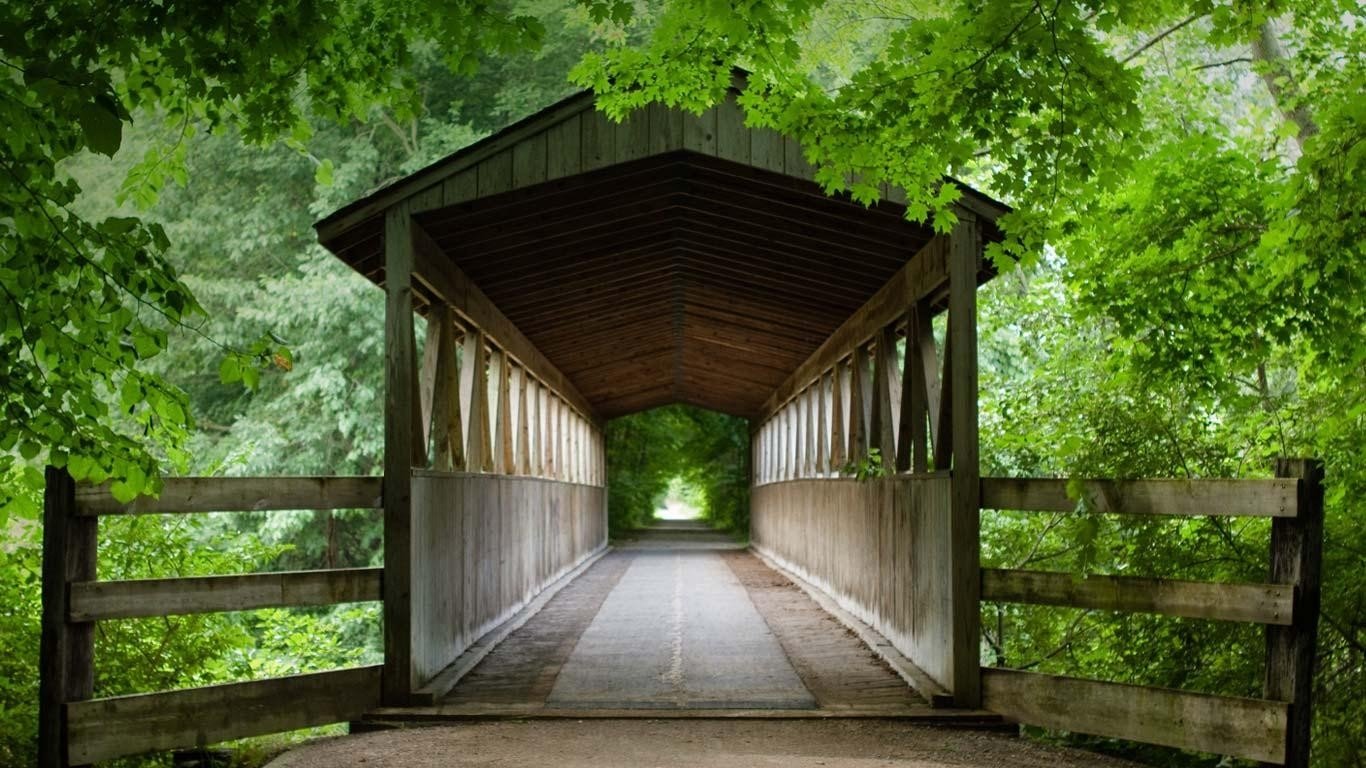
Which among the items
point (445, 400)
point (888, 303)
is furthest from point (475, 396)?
point (888, 303)

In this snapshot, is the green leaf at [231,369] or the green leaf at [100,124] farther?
the green leaf at [231,369]

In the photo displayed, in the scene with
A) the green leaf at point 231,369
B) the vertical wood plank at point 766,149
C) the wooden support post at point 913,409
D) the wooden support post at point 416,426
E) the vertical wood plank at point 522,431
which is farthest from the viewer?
the vertical wood plank at point 522,431

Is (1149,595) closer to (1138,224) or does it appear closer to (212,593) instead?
(1138,224)

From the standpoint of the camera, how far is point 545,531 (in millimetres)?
15258

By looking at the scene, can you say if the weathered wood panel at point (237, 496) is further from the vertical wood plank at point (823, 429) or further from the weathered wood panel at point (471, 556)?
the vertical wood plank at point (823, 429)

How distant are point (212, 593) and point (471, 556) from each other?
331 centimetres

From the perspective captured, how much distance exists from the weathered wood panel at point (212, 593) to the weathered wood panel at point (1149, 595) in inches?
137

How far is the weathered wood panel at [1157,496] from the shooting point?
19.9 feet

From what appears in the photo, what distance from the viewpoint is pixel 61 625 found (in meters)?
6.00

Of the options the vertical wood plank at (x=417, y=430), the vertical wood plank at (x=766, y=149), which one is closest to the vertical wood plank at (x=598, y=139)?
the vertical wood plank at (x=766, y=149)

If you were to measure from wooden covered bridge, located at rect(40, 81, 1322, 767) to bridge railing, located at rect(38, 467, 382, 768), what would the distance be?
1 cm

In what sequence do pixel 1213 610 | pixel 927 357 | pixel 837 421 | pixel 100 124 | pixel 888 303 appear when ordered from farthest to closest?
pixel 837 421, pixel 888 303, pixel 927 357, pixel 1213 610, pixel 100 124

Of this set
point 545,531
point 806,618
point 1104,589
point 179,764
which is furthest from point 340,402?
point 1104,589

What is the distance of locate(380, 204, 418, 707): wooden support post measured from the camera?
7.31 meters
